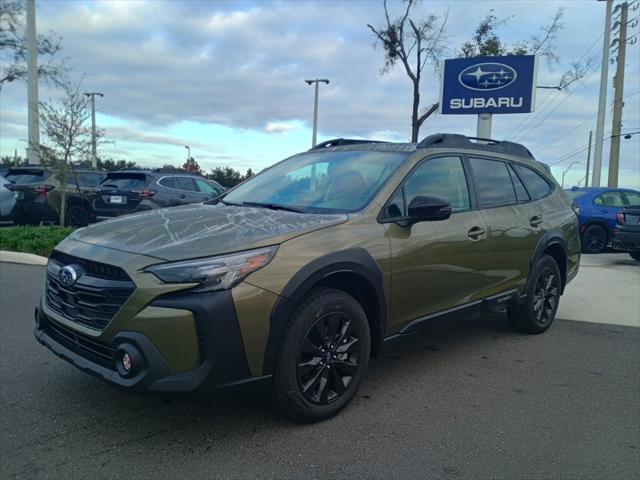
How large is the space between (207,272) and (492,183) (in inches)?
120

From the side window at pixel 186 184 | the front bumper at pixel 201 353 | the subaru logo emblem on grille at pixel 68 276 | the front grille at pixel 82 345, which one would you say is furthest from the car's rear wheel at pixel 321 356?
the side window at pixel 186 184

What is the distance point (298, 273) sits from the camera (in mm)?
3000

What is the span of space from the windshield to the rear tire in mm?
10301

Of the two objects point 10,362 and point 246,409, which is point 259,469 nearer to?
point 246,409

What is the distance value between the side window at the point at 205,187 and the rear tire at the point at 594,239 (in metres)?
9.23

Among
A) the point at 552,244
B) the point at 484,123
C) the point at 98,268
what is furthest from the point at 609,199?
the point at 98,268

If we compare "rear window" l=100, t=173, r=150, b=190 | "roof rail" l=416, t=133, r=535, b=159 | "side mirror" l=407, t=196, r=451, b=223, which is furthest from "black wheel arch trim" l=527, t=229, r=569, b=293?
"rear window" l=100, t=173, r=150, b=190

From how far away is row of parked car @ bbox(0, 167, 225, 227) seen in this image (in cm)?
1255

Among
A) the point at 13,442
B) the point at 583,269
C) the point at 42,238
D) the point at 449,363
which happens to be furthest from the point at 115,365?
the point at 583,269

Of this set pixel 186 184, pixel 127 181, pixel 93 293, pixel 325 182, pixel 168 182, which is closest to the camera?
pixel 93 293

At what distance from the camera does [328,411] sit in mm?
3273

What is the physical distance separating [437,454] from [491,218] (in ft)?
7.43

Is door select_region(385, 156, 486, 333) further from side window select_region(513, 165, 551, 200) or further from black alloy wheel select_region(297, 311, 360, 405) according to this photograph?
side window select_region(513, 165, 551, 200)

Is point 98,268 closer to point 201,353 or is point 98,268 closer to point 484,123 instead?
point 201,353
